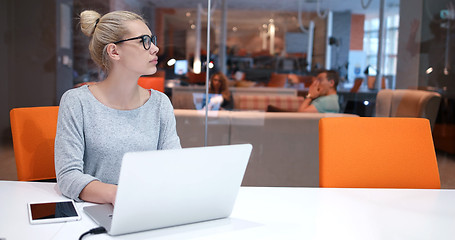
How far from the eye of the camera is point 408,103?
4.19 meters

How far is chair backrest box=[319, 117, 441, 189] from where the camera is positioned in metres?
1.98

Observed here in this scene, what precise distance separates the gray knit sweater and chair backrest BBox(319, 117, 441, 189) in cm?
67

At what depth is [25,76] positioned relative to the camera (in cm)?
356

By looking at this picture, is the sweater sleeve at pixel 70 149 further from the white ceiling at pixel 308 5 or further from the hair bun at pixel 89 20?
the white ceiling at pixel 308 5

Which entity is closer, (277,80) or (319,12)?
(319,12)

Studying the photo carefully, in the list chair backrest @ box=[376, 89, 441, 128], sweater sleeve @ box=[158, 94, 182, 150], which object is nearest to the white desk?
sweater sleeve @ box=[158, 94, 182, 150]

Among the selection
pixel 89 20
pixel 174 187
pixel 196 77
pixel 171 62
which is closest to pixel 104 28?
pixel 89 20

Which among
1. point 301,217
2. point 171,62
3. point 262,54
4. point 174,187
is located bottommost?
point 301,217

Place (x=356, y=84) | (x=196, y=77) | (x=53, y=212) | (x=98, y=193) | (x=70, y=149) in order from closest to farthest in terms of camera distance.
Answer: (x=53, y=212) → (x=98, y=193) → (x=70, y=149) → (x=196, y=77) → (x=356, y=84)

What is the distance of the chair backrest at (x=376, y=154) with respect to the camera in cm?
198

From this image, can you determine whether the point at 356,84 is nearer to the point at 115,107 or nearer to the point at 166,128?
the point at 166,128

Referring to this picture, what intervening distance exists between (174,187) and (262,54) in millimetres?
3551

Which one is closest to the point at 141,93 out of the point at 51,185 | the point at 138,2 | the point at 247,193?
the point at 51,185

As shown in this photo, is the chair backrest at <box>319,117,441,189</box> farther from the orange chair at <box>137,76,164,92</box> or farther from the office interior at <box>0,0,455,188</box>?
the orange chair at <box>137,76,164,92</box>
